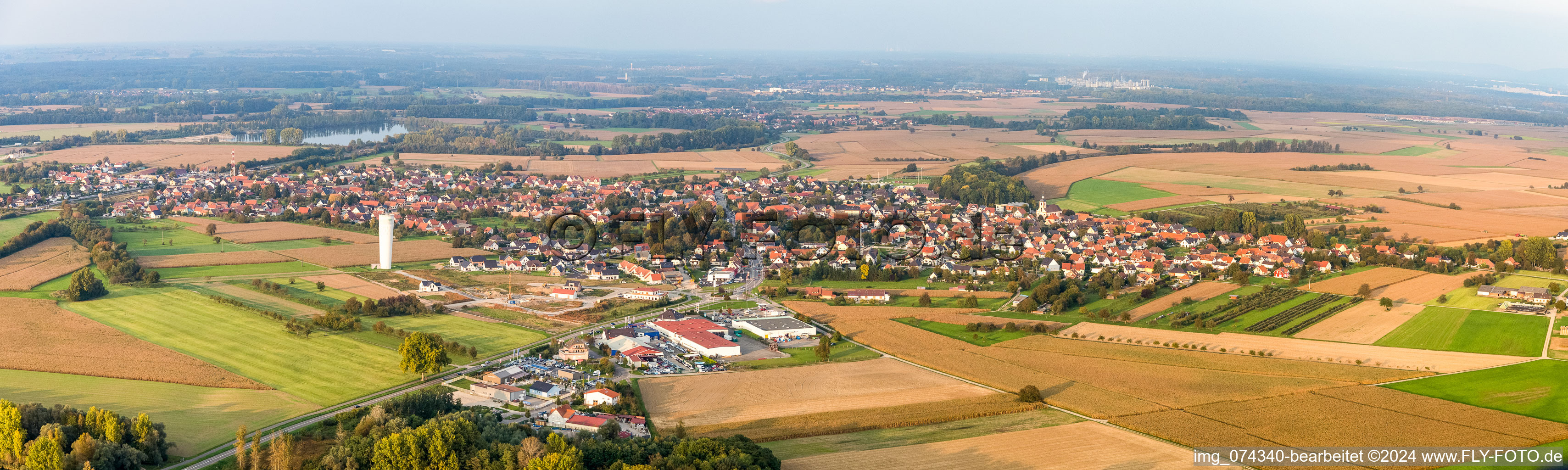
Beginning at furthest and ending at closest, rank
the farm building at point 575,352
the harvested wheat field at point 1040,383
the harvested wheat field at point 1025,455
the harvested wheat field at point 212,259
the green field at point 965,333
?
1. the harvested wheat field at point 212,259
2. the green field at point 965,333
3. the farm building at point 575,352
4. the harvested wheat field at point 1040,383
5. the harvested wheat field at point 1025,455

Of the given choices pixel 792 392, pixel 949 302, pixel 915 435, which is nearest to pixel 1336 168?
pixel 949 302

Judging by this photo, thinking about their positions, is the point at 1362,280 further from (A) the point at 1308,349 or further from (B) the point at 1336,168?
(B) the point at 1336,168

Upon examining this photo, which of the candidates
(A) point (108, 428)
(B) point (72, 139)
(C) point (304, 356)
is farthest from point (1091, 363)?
(B) point (72, 139)

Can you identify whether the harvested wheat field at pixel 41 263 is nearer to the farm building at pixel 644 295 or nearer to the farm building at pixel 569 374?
the farm building at pixel 644 295

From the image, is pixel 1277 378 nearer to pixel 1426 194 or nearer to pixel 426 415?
pixel 426 415

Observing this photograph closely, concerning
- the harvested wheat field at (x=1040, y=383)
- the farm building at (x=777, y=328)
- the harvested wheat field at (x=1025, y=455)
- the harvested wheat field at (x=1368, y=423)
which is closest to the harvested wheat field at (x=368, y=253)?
the farm building at (x=777, y=328)

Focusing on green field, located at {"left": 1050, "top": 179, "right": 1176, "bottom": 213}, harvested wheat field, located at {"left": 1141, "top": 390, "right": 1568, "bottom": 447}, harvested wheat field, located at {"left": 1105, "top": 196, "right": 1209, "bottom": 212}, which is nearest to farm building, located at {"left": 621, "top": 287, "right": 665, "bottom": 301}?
harvested wheat field, located at {"left": 1141, "top": 390, "right": 1568, "bottom": 447}
